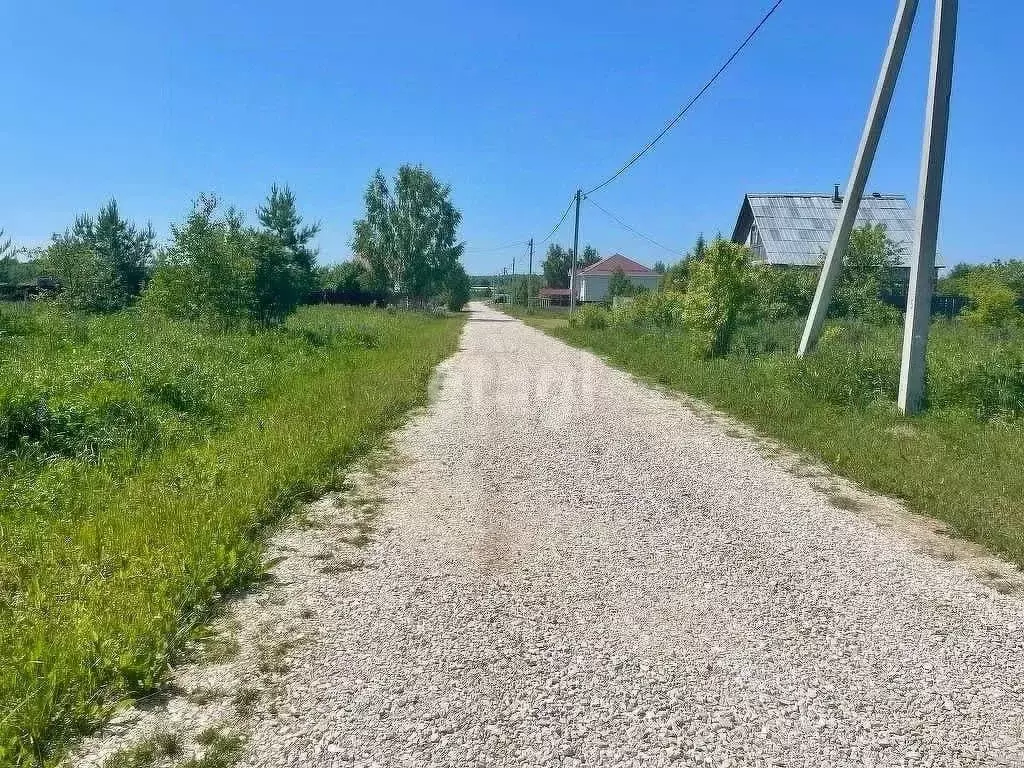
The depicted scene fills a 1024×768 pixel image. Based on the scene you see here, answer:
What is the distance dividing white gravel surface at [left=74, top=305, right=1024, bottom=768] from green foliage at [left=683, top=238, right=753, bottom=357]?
9.19 meters

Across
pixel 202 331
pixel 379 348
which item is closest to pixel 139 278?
pixel 202 331

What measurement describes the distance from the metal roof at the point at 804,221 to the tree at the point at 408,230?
979 inches

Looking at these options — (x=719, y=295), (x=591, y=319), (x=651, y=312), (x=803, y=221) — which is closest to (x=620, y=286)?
(x=803, y=221)

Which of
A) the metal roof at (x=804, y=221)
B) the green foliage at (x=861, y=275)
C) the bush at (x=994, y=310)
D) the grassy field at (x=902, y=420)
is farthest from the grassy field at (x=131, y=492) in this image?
the metal roof at (x=804, y=221)

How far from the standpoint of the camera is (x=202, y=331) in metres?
18.5

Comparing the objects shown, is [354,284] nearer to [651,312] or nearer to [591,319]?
[591,319]

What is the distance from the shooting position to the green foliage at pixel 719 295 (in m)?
14.5

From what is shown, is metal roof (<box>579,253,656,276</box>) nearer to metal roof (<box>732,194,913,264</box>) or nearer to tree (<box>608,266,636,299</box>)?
tree (<box>608,266,636,299</box>)

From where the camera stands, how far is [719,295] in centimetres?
Result: 1459

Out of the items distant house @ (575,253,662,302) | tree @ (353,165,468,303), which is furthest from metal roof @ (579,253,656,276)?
tree @ (353,165,468,303)

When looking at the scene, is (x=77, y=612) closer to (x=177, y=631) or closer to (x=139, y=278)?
(x=177, y=631)

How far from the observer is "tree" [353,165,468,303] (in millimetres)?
52281

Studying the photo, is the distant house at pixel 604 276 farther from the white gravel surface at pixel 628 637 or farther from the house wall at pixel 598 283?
the white gravel surface at pixel 628 637

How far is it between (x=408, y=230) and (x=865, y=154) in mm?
45039
